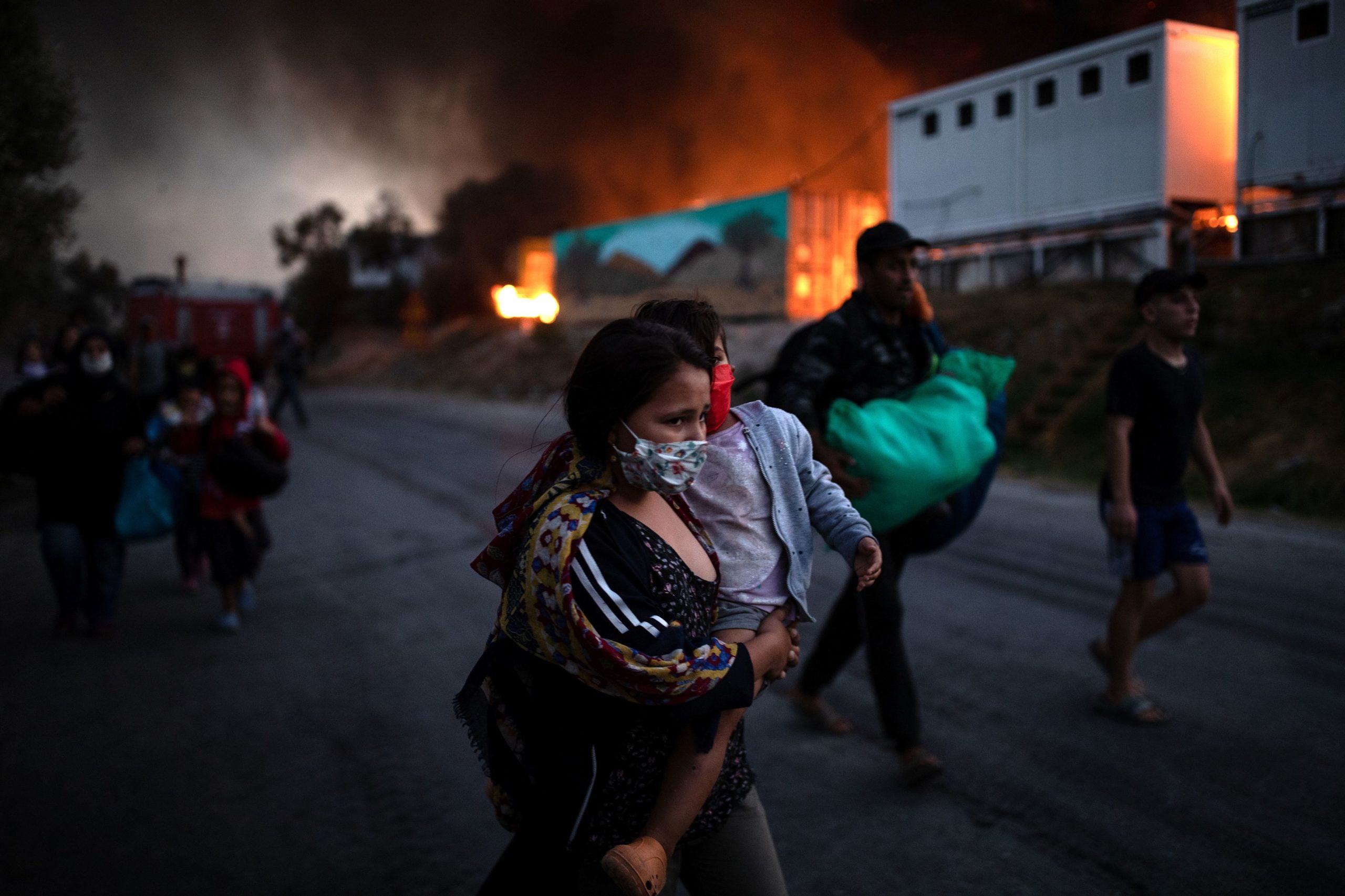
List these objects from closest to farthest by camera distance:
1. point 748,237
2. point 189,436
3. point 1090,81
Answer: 1. point 189,436
2. point 1090,81
3. point 748,237

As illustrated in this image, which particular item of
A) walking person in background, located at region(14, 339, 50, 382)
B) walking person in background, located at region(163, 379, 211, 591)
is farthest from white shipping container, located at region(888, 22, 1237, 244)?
walking person in background, located at region(14, 339, 50, 382)

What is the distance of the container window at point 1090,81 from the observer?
65.9 ft

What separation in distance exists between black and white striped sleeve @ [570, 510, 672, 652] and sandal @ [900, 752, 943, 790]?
2167 millimetres

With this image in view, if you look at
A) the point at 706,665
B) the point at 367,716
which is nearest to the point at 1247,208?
the point at 367,716

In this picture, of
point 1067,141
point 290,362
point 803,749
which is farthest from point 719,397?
point 1067,141

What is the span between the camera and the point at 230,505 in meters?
6.02

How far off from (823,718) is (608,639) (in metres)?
2.79

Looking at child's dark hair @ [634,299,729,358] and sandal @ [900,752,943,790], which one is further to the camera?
sandal @ [900,752,943,790]

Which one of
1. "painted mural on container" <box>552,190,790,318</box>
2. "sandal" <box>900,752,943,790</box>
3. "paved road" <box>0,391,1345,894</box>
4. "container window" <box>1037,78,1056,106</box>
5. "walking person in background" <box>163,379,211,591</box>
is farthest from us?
"painted mural on container" <box>552,190,790,318</box>

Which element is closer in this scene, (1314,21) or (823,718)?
(823,718)

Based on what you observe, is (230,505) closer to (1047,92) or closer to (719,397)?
(719,397)

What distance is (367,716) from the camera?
4500mm

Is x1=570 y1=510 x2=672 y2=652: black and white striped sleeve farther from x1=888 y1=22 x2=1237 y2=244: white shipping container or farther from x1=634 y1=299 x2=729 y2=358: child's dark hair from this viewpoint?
x1=888 y1=22 x2=1237 y2=244: white shipping container

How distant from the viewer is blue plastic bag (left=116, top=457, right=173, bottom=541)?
581cm
